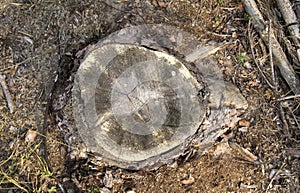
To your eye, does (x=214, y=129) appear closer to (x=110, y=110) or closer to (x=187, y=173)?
(x=187, y=173)

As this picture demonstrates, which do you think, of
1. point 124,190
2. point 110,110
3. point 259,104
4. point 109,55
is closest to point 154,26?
point 109,55

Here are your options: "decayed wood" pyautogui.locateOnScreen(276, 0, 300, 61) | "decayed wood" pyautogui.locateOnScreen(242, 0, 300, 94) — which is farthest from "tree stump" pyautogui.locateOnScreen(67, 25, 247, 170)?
"decayed wood" pyautogui.locateOnScreen(276, 0, 300, 61)

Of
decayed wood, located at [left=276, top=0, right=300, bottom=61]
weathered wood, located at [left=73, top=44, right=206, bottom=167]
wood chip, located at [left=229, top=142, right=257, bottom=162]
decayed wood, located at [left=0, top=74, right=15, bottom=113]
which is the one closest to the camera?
weathered wood, located at [left=73, top=44, right=206, bottom=167]

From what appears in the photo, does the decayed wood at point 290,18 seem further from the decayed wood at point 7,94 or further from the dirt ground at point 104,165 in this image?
the decayed wood at point 7,94

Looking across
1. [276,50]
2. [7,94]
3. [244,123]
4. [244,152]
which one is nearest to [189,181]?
[244,152]

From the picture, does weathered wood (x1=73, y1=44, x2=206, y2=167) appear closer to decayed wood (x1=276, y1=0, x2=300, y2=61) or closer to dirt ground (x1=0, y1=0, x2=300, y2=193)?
dirt ground (x1=0, y1=0, x2=300, y2=193)
